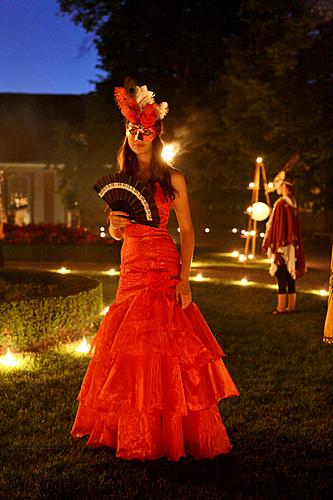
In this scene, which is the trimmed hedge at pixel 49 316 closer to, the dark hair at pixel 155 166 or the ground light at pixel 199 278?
the dark hair at pixel 155 166

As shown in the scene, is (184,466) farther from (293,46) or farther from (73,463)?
(293,46)

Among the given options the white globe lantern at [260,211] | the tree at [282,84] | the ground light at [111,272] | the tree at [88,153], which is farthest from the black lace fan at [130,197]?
the tree at [88,153]

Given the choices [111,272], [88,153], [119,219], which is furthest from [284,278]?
[88,153]

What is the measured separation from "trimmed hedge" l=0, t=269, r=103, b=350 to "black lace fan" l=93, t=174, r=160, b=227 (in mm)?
3594

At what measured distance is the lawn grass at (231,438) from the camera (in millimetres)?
4160

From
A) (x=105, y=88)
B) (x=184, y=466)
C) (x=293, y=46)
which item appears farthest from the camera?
(x=105, y=88)

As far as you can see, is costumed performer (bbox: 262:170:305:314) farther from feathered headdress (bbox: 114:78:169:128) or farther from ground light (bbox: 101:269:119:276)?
ground light (bbox: 101:269:119:276)

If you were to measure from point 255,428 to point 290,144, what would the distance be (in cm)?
2190

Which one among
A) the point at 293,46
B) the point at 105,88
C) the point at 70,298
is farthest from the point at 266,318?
the point at 105,88

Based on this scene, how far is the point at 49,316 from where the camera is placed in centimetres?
795

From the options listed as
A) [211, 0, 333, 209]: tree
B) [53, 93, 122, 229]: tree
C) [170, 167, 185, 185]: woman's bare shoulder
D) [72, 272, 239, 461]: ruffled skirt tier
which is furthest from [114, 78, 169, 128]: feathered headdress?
[53, 93, 122, 229]: tree

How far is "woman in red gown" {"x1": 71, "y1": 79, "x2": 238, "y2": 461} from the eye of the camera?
432 cm

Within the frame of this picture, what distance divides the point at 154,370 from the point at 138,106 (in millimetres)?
1807

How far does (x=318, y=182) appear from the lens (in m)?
28.3
